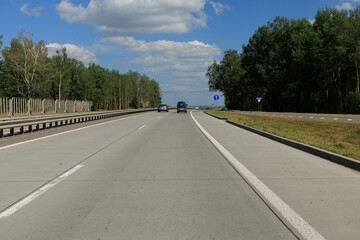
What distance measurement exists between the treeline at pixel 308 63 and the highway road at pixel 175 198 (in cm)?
4222

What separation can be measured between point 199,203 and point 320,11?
214 feet

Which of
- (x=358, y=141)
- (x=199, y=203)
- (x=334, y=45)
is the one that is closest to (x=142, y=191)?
(x=199, y=203)

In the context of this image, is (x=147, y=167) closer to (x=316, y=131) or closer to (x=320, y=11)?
(x=316, y=131)

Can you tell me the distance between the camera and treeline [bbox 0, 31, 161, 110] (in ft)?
→ 179

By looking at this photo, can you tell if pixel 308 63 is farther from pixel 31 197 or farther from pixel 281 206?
pixel 31 197

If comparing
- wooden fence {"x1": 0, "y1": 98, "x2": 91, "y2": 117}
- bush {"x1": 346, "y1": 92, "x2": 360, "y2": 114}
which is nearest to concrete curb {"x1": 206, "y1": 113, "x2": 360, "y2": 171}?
wooden fence {"x1": 0, "y1": 98, "x2": 91, "y2": 117}

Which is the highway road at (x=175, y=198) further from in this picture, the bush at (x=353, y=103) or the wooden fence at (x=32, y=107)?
the bush at (x=353, y=103)

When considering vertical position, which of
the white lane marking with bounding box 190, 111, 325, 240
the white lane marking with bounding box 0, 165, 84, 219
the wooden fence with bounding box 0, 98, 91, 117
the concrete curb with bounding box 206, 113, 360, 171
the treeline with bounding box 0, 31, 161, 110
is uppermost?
the treeline with bounding box 0, 31, 161, 110

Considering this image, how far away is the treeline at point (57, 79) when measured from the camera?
54.5m

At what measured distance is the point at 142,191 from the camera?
579cm

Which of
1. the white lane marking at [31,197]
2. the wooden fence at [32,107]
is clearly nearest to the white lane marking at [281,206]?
the white lane marking at [31,197]

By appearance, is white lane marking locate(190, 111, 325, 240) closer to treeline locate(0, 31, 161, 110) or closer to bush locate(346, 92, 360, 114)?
bush locate(346, 92, 360, 114)

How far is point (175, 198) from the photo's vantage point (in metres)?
5.34

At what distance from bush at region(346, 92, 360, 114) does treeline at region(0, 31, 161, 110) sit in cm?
4760
